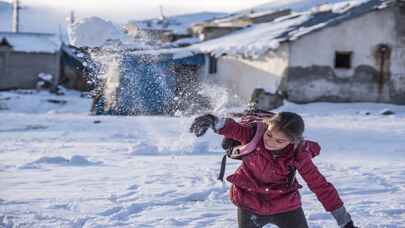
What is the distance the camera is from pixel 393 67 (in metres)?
19.4

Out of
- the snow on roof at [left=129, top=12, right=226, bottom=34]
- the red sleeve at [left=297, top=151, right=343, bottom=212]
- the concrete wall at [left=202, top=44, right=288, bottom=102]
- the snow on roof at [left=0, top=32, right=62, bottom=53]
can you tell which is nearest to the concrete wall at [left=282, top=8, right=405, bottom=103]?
the concrete wall at [left=202, top=44, right=288, bottom=102]

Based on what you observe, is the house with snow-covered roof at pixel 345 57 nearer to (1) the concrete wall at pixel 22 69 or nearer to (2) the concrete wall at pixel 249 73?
(2) the concrete wall at pixel 249 73

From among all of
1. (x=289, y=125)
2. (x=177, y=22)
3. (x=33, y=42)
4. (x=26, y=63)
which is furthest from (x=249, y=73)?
(x=177, y=22)

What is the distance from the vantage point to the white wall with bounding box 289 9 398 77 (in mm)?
19203

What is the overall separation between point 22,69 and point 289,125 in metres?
30.2

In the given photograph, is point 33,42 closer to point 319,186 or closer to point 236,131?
point 236,131

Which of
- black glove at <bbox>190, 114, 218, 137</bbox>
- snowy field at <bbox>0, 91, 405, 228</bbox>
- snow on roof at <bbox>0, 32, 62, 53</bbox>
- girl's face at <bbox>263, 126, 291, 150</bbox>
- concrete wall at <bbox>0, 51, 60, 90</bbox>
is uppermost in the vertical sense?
black glove at <bbox>190, 114, 218, 137</bbox>

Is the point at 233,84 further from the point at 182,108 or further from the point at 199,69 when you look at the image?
the point at 182,108

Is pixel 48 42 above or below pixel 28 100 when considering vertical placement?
above

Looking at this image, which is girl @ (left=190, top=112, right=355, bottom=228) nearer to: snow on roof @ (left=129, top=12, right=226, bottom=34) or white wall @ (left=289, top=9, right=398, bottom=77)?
white wall @ (left=289, top=9, right=398, bottom=77)

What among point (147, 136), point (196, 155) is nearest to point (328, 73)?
point (147, 136)

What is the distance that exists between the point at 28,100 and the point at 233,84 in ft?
28.9

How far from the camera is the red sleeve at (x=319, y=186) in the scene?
2.94m

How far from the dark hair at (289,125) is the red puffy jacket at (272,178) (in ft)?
0.47
